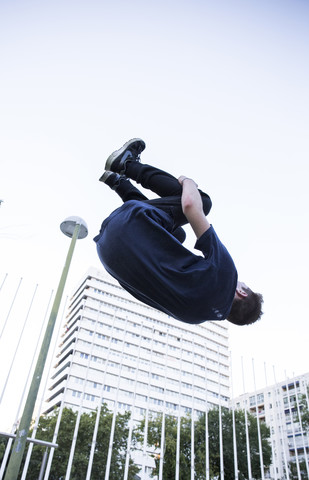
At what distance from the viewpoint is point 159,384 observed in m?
59.2

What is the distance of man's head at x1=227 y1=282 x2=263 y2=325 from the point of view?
2510 millimetres

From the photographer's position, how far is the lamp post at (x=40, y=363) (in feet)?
14.4

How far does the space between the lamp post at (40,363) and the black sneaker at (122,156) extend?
370cm

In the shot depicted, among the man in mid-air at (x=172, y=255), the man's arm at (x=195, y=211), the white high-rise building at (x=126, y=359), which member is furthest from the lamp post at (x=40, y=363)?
the white high-rise building at (x=126, y=359)

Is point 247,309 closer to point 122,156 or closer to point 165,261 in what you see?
point 165,261

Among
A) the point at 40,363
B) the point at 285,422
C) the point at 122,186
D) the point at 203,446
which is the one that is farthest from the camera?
the point at 285,422

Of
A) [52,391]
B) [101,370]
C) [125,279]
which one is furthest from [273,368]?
[52,391]

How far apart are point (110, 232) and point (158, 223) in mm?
321

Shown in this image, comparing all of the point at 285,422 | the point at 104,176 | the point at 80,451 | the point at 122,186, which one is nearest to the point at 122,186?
the point at 122,186

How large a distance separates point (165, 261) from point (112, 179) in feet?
2.92

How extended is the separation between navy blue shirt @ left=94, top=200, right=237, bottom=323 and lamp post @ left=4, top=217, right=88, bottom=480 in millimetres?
3555

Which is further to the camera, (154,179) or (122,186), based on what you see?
(122,186)

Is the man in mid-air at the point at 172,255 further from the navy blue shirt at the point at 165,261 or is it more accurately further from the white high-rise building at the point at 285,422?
the white high-rise building at the point at 285,422

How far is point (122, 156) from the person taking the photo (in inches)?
107
